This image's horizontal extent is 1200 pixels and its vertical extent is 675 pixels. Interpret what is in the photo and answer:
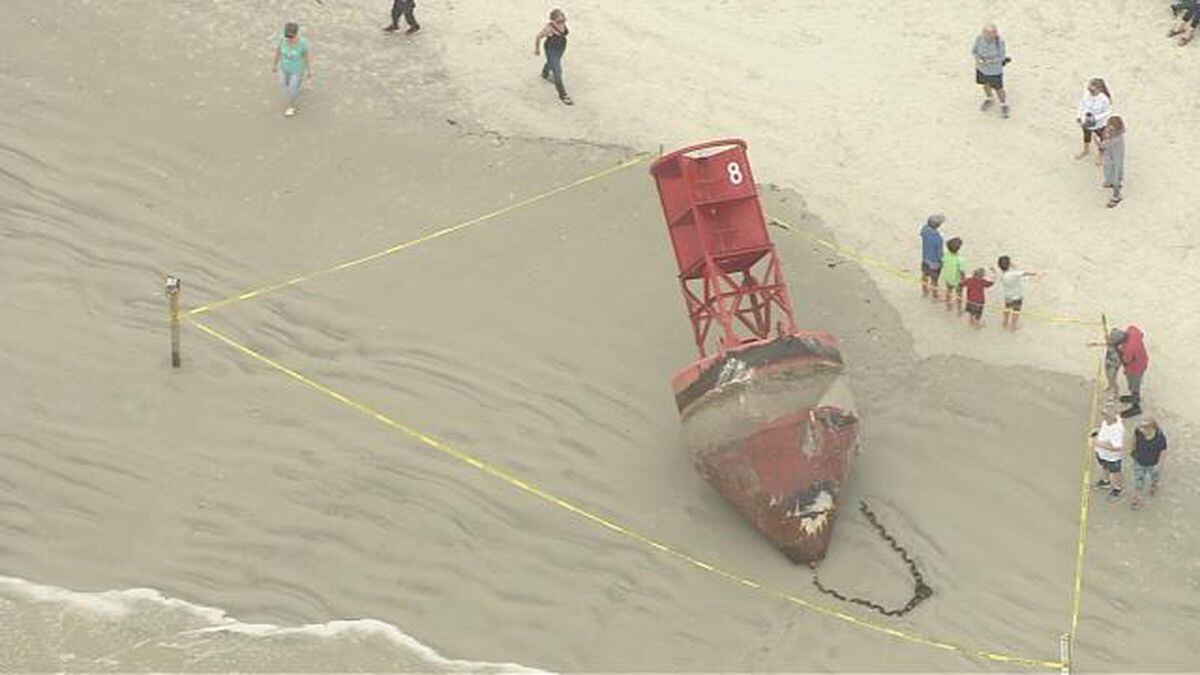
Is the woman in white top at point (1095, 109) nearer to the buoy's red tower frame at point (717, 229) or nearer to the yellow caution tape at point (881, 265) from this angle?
the yellow caution tape at point (881, 265)

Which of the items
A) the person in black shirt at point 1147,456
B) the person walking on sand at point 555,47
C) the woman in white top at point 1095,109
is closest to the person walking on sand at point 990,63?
the woman in white top at point 1095,109

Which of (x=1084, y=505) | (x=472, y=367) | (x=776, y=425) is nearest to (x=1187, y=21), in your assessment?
(x=1084, y=505)

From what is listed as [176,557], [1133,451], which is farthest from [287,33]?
[1133,451]

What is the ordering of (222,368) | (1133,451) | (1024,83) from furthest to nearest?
(1024,83), (222,368), (1133,451)

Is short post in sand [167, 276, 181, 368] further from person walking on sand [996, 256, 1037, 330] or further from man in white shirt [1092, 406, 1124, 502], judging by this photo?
man in white shirt [1092, 406, 1124, 502]

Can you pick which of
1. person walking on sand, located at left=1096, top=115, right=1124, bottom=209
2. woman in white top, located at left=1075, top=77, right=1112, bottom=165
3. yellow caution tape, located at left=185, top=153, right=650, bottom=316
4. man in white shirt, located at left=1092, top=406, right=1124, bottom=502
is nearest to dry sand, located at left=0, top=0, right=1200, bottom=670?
yellow caution tape, located at left=185, top=153, right=650, bottom=316

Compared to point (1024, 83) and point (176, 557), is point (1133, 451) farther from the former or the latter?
point (176, 557)
